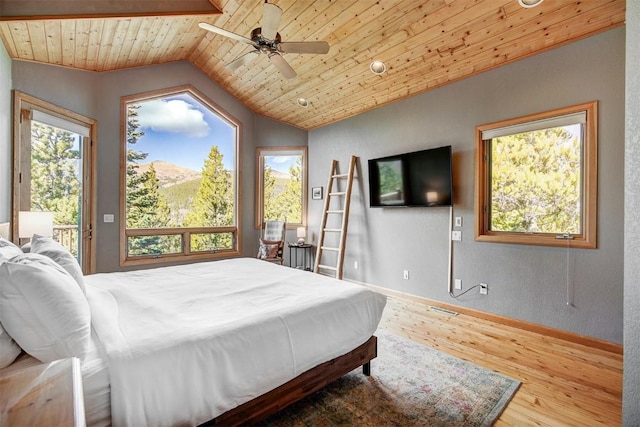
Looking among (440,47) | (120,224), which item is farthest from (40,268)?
(440,47)

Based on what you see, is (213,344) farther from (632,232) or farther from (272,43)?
(272,43)

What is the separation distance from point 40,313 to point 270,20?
2312 millimetres

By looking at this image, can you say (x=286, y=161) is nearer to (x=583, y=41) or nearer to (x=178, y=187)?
(x=178, y=187)

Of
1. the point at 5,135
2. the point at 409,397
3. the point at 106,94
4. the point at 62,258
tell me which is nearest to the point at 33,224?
the point at 5,135

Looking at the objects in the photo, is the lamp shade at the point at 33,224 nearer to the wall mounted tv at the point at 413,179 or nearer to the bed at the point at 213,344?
the bed at the point at 213,344

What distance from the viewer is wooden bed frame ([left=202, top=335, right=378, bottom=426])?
4.59 ft

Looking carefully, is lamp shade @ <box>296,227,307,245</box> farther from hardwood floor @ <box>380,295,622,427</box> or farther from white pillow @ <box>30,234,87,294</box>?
white pillow @ <box>30,234,87,294</box>

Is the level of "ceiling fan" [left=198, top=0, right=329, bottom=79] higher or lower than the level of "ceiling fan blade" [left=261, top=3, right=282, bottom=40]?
lower

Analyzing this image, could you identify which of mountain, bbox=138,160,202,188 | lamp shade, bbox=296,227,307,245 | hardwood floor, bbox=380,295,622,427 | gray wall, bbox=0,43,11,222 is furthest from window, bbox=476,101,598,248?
gray wall, bbox=0,43,11,222

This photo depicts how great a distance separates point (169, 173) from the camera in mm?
4547

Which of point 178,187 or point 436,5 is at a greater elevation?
point 436,5

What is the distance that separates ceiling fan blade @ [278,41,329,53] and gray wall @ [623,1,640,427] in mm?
1932

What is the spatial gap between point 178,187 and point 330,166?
8.00ft

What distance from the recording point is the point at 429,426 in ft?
5.27
